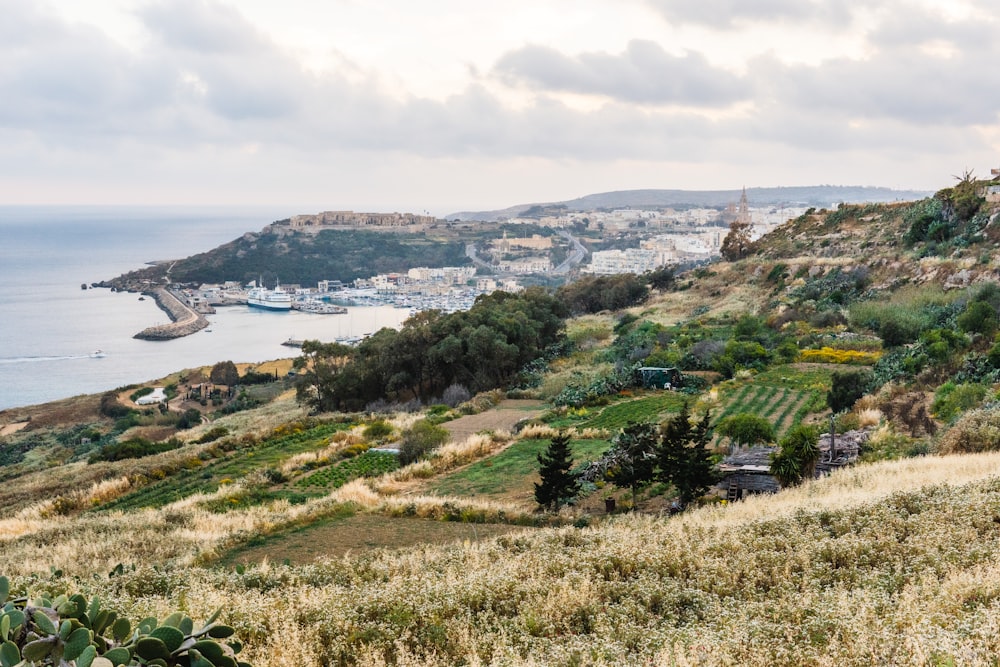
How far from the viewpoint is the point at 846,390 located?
1720cm

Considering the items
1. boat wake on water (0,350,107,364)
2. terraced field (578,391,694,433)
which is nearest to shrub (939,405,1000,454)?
terraced field (578,391,694,433)

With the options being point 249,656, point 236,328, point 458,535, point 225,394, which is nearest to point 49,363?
point 236,328

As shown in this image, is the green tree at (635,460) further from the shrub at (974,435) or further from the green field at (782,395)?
the shrub at (974,435)

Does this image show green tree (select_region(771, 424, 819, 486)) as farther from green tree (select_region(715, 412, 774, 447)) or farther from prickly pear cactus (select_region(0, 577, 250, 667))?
prickly pear cactus (select_region(0, 577, 250, 667))

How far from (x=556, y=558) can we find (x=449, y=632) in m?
2.06

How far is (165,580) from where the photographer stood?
7238 mm

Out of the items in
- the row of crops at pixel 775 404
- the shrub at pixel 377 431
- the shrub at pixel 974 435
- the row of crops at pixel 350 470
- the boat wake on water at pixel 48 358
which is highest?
the shrub at pixel 974 435

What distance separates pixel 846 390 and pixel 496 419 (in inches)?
397

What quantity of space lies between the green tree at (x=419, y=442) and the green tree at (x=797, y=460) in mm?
8594

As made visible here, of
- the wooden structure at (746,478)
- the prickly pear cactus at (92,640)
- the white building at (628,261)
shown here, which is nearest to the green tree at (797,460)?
the wooden structure at (746,478)

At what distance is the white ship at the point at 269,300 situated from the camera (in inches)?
3826

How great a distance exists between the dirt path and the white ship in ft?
256

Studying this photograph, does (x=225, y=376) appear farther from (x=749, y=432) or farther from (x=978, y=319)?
(x=978, y=319)

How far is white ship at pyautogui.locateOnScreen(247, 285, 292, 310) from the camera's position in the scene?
9719 cm
